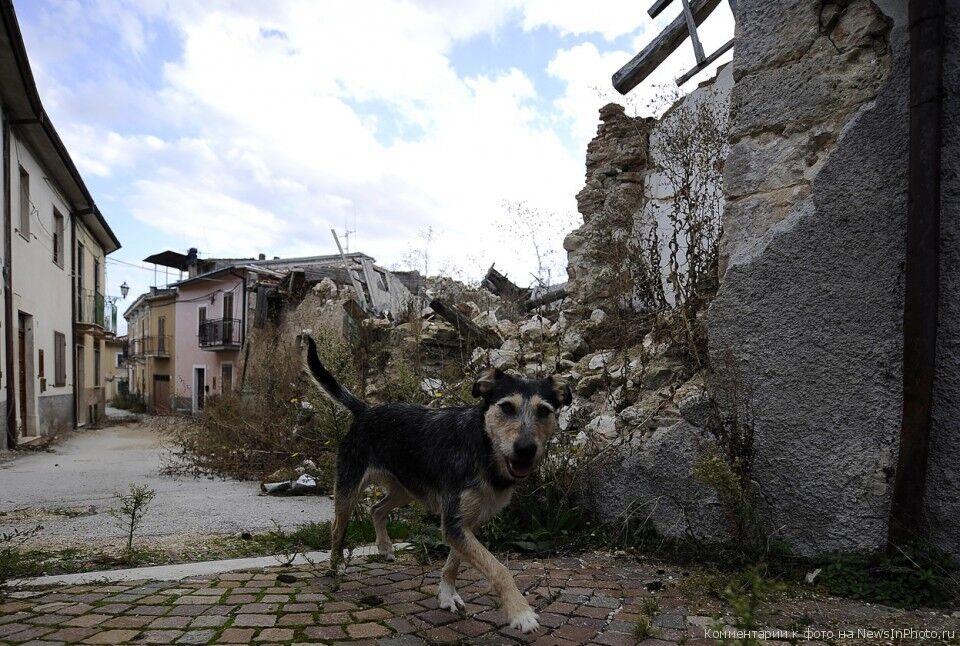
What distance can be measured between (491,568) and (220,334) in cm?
3105

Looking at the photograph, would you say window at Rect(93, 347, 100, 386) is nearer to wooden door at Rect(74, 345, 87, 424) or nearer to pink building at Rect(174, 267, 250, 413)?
wooden door at Rect(74, 345, 87, 424)

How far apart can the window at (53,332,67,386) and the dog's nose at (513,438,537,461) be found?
18172 millimetres

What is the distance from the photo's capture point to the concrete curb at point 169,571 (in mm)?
3703

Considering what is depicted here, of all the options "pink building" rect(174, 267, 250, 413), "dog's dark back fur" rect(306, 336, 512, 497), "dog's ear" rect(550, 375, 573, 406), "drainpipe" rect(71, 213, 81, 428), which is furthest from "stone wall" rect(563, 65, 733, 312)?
"pink building" rect(174, 267, 250, 413)

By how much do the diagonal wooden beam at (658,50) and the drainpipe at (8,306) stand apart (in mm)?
12177

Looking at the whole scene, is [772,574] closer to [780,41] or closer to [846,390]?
[846,390]

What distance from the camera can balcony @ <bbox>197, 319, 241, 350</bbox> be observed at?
3056 centimetres

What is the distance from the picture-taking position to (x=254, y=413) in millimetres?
9492

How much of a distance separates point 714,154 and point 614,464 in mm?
3640

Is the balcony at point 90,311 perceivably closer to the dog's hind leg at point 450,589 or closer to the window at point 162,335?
the window at point 162,335

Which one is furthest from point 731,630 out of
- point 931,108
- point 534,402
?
point 931,108

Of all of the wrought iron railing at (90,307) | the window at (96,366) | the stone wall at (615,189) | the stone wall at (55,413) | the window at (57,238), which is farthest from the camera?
the window at (96,366)

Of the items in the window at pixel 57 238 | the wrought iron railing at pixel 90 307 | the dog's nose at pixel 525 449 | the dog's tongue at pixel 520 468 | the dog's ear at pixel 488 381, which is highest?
the window at pixel 57 238

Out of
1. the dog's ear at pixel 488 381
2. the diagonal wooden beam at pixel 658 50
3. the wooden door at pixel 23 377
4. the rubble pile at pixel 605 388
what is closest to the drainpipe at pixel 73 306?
the wooden door at pixel 23 377
